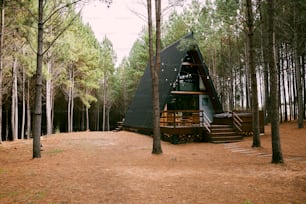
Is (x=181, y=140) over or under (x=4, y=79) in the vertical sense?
under

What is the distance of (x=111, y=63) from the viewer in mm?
29234

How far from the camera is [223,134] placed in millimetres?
12547

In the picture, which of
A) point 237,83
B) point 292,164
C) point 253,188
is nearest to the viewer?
point 253,188

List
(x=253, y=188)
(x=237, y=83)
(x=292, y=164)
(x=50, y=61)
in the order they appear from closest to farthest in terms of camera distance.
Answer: (x=253, y=188) → (x=292, y=164) → (x=50, y=61) → (x=237, y=83)

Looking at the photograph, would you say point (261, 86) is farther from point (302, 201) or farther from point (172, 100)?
point (302, 201)

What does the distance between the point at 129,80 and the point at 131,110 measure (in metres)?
13.7

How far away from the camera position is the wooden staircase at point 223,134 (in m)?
12.1

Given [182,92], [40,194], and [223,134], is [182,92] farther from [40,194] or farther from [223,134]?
[40,194]

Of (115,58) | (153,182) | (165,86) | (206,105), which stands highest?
(115,58)

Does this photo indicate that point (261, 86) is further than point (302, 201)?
Yes

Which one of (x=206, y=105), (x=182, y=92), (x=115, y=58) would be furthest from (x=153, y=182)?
(x=115, y=58)

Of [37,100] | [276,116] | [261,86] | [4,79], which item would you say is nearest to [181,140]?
[276,116]

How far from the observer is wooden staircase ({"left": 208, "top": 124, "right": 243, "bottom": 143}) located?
39.7 feet

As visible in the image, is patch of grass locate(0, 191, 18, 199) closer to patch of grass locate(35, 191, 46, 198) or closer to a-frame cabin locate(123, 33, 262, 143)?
patch of grass locate(35, 191, 46, 198)
